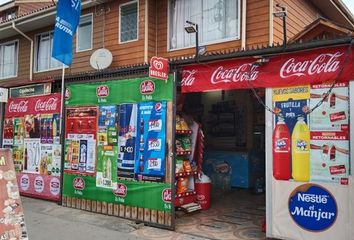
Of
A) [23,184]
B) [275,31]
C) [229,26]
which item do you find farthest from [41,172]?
[275,31]

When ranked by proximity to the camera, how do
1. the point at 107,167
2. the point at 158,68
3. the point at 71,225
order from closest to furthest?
the point at 158,68 < the point at 71,225 < the point at 107,167

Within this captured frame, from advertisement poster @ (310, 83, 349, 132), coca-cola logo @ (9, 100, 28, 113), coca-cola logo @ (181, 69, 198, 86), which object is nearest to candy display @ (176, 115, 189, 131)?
coca-cola logo @ (181, 69, 198, 86)

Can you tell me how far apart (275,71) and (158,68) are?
2.23 m

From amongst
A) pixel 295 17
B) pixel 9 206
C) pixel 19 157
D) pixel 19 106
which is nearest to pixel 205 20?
pixel 295 17

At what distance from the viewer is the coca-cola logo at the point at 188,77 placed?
7.68 m

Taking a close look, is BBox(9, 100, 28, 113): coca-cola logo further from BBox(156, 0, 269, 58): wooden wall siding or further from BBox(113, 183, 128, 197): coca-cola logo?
BBox(156, 0, 269, 58): wooden wall siding

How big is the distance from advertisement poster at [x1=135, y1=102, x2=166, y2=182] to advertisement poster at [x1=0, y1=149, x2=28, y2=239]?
3104 millimetres

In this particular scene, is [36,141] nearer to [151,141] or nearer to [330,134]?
[151,141]

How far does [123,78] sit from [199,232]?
368 cm

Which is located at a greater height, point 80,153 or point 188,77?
point 188,77

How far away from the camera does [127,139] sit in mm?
8477

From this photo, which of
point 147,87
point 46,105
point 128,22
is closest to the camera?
point 147,87

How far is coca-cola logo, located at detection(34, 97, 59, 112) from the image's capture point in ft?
34.2

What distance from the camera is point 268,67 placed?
668 centimetres
